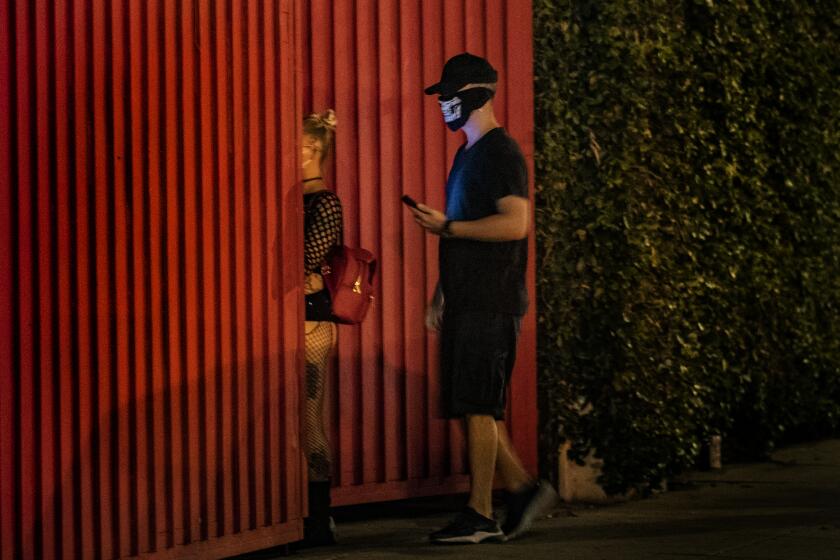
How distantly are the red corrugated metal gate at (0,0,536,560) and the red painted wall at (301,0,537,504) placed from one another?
20mm

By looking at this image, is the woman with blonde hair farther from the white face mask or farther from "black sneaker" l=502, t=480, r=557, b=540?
"black sneaker" l=502, t=480, r=557, b=540

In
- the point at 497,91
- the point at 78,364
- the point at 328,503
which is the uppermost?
the point at 497,91

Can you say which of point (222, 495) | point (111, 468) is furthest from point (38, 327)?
point (222, 495)

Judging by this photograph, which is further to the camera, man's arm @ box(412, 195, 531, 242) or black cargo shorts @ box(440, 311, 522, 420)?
black cargo shorts @ box(440, 311, 522, 420)

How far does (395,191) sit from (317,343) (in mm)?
1217

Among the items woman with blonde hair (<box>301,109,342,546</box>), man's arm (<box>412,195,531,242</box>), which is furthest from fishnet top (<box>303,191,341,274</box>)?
man's arm (<box>412,195,531,242</box>)

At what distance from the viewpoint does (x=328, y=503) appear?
Answer: 7973 millimetres

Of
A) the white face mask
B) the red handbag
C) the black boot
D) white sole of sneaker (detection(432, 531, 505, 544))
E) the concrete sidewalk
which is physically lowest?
the concrete sidewalk

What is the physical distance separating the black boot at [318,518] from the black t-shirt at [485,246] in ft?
3.19

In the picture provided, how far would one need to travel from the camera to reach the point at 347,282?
7918 millimetres

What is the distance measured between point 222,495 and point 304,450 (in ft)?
2.04

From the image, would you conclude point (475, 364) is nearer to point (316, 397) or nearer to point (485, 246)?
point (485, 246)

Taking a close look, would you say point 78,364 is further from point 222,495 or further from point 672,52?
point 672,52

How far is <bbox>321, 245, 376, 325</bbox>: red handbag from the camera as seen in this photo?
791 cm
